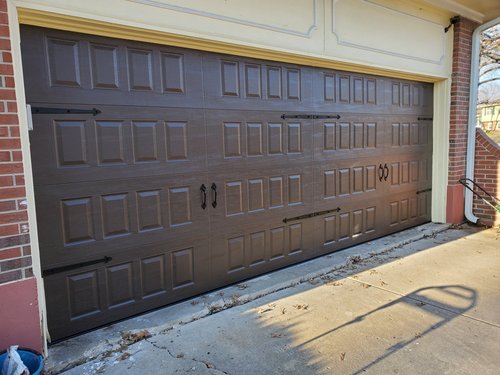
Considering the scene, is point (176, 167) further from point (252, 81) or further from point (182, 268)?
point (252, 81)

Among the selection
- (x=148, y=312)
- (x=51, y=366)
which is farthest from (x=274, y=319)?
(x=51, y=366)

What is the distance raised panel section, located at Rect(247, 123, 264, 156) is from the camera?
3631mm

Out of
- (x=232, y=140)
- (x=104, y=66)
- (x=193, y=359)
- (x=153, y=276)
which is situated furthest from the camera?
(x=232, y=140)

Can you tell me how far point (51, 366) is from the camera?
2.41 metres

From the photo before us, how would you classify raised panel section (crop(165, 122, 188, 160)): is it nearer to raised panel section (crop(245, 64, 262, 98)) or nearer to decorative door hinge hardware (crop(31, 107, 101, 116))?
decorative door hinge hardware (crop(31, 107, 101, 116))

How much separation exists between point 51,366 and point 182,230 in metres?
1.35

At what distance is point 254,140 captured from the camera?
3.67m

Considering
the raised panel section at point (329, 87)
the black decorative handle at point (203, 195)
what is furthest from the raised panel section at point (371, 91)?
the black decorative handle at point (203, 195)

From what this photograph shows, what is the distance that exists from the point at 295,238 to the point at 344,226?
86 centimetres

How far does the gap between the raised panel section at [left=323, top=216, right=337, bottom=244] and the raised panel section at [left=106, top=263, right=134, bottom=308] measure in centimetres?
239

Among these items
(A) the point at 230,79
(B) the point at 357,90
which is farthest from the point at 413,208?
(A) the point at 230,79

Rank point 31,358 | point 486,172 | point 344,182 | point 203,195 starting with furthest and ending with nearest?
point 486,172
point 344,182
point 203,195
point 31,358

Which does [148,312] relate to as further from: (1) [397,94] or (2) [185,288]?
(1) [397,94]

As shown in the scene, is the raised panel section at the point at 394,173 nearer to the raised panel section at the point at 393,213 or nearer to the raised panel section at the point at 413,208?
the raised panel section at the point at 393,213
